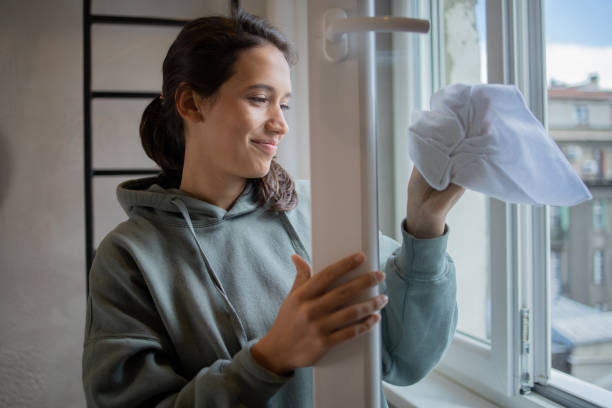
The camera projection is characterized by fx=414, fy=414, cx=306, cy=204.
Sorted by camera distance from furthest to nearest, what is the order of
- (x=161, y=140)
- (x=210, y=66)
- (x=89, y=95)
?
(x=89, y=95) < (x=161, y=140) < (x=210, y=66)

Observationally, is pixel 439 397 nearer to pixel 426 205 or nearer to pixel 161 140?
pixel 426 205

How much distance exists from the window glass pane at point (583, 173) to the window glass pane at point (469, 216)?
100mm

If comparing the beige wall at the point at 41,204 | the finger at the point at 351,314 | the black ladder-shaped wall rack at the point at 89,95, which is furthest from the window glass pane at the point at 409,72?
the beige wall at the point at 41,204

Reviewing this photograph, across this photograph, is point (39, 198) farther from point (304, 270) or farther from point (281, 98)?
point (304, 270)

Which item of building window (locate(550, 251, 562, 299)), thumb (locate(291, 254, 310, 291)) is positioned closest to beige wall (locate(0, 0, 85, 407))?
thumb (locate(291, 254, 310, 291))

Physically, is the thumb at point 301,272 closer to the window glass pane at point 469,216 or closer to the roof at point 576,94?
the window glass pane at point 469,216

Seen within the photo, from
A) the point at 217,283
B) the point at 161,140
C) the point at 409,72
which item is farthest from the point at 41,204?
the point at 409,72

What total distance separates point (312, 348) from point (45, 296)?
141 cm

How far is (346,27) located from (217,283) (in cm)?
47

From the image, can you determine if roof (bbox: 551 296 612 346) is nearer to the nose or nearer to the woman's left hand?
the woman's left hand

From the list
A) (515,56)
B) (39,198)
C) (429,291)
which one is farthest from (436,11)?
(39,198)

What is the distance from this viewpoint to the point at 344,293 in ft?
1.55

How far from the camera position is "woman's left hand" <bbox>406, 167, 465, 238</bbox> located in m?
0.51

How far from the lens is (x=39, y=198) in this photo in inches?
59.1
